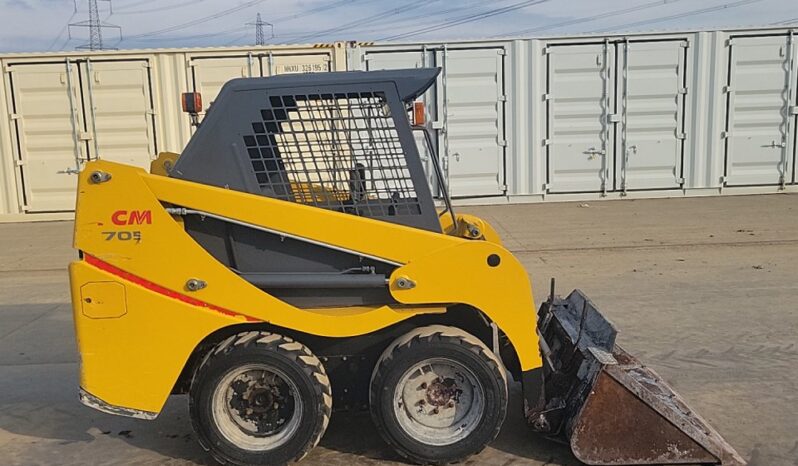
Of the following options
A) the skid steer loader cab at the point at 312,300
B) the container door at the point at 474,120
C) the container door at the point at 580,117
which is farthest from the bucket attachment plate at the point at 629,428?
the container door at the point at 580,117

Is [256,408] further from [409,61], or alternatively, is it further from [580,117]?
[580,117]

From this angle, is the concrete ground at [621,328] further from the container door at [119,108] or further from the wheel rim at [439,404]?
the container door at [119,108]

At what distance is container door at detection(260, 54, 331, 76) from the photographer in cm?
1210

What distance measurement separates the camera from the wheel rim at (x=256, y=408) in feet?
11.6

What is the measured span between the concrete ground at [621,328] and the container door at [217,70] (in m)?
3.38

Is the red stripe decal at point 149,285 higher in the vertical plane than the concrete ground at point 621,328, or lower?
higher

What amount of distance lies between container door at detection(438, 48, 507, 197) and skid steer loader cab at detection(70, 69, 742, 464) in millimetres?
8802

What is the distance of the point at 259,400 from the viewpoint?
359 cm

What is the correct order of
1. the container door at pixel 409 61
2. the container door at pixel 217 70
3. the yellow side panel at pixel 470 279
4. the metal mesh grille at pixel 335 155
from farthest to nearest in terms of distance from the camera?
→ the container door at pixel 409 61 < the container door at pixel 217 70 < the metal mesh grille at pixel 335 155 < the yellow side panel at pixel 470 279

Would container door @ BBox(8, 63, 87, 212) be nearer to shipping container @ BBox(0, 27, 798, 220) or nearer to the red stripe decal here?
shipping container @ BBox(0, 27, 798, 220)

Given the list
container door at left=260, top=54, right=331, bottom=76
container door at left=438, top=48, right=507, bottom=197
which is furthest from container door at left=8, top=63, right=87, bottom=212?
container door at left=438, top=48, right=507, bottom=197

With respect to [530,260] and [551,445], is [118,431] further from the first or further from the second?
[530,260]

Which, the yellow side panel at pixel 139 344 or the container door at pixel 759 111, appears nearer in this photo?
the yellow side panel at pixel 139 344

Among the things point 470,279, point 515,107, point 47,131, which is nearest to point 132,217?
point 470,279
